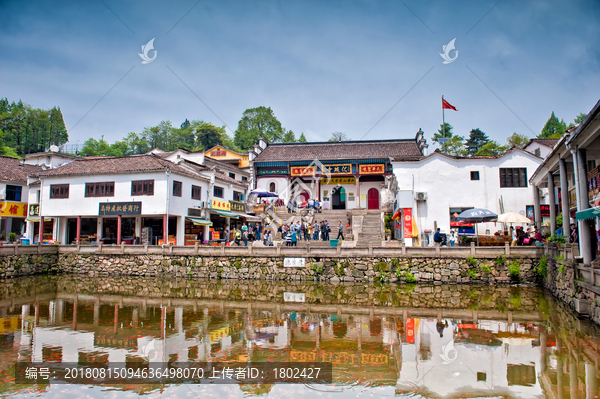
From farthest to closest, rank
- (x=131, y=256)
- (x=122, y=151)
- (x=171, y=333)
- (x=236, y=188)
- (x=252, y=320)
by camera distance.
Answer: (x=122, y=151), (x=236, y=188), (x=131, y=256), (x=252, y=320), (x=171, y=333)

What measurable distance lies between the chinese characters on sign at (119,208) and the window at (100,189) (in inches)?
25.2

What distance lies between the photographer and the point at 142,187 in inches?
929

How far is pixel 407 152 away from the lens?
3306 cm

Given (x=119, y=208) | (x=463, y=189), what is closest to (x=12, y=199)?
(x=119, y=208)

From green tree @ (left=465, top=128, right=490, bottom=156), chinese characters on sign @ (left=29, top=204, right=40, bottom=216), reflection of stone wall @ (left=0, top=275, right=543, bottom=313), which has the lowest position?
reflection of stone wall @ (left=0, top=275, right=543, bottom=313)

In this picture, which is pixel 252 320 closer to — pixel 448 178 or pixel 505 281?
pixel 505 281

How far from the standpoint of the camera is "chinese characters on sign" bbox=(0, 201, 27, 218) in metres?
27.1

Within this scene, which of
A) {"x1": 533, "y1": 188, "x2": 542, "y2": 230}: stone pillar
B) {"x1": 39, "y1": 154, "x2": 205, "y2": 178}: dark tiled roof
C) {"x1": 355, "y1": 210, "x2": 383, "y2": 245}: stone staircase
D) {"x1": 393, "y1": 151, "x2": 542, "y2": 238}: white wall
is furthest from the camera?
{"x1": 39, "y1": 154, "x2": 205, "y2": 178}: dark tiled roof

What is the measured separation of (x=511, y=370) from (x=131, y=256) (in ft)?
63.2

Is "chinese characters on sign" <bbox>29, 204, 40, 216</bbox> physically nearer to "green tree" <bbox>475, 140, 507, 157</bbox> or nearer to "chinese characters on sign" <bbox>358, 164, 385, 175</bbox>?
"chinese characters on sign" <bbox>358, 164, 385, 175</bbox>

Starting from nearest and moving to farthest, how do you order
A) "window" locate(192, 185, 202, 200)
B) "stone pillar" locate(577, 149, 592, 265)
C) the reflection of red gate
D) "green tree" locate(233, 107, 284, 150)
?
"stone pillar" locate(577, 149, 592, 265), "window" locate(192, 185, 202, 200), the reflection of red gate, "green tree" locate(233, 107, 284, 150)

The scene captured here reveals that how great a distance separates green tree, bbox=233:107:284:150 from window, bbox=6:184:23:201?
3396 centimetres

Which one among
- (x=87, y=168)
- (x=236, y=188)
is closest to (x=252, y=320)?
(x=87, y=168)

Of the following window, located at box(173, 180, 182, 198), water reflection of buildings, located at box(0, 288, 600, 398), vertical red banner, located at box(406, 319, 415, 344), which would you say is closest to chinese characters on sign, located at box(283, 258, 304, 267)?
water reflection of buildings, located at box(0, 288, 600, 398)
